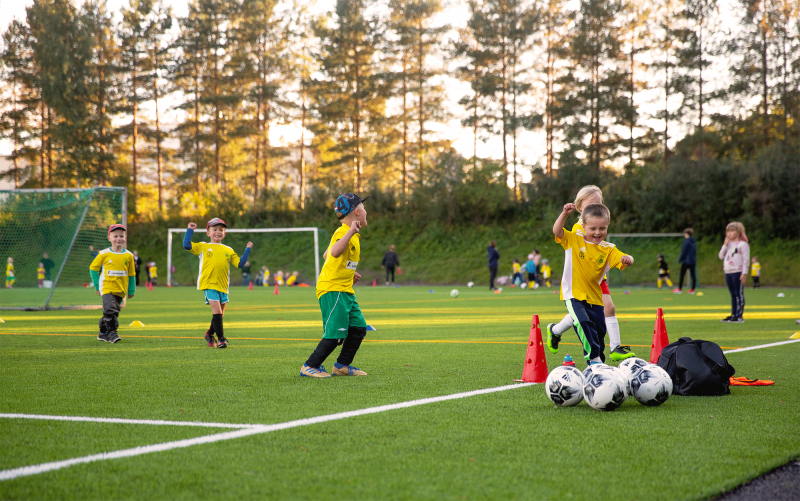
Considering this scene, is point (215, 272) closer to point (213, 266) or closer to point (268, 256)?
point (213, 266)

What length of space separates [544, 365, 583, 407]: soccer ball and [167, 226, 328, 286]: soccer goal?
36.6m

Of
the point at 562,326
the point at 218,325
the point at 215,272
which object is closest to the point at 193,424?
the point at 562,326

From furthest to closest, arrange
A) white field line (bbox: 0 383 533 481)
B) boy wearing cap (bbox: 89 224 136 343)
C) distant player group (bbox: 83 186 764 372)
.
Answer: boy wearing cap (bbox: 89 224 136 343), distant player group (bbox: 83 186 764 372), white field line (bbox: 0 383 533 481)

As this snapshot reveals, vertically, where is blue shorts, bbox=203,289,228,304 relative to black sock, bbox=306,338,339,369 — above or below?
above

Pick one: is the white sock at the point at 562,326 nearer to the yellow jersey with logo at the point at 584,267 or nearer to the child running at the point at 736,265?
the yellow jersey with logo at the point at 584,267

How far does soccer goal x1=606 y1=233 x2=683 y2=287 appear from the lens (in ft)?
115

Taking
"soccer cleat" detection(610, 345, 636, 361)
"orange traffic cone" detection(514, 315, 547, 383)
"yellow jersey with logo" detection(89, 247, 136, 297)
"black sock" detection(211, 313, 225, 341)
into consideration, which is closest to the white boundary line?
"orange traffic cone" detection(514, 315, 547, 383)

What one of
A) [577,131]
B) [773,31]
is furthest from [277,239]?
[773,31]

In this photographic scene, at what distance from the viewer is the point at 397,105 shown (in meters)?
48.3

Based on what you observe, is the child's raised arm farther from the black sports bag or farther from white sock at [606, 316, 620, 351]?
white sock at [606, 316, 620, 351]

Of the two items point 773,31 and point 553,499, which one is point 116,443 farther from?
point 773,31

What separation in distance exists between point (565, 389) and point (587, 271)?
1.87 meters

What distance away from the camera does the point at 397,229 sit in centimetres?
4653

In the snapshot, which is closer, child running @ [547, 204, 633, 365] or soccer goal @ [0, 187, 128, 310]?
child running @ [547, 204, 633, 365]
